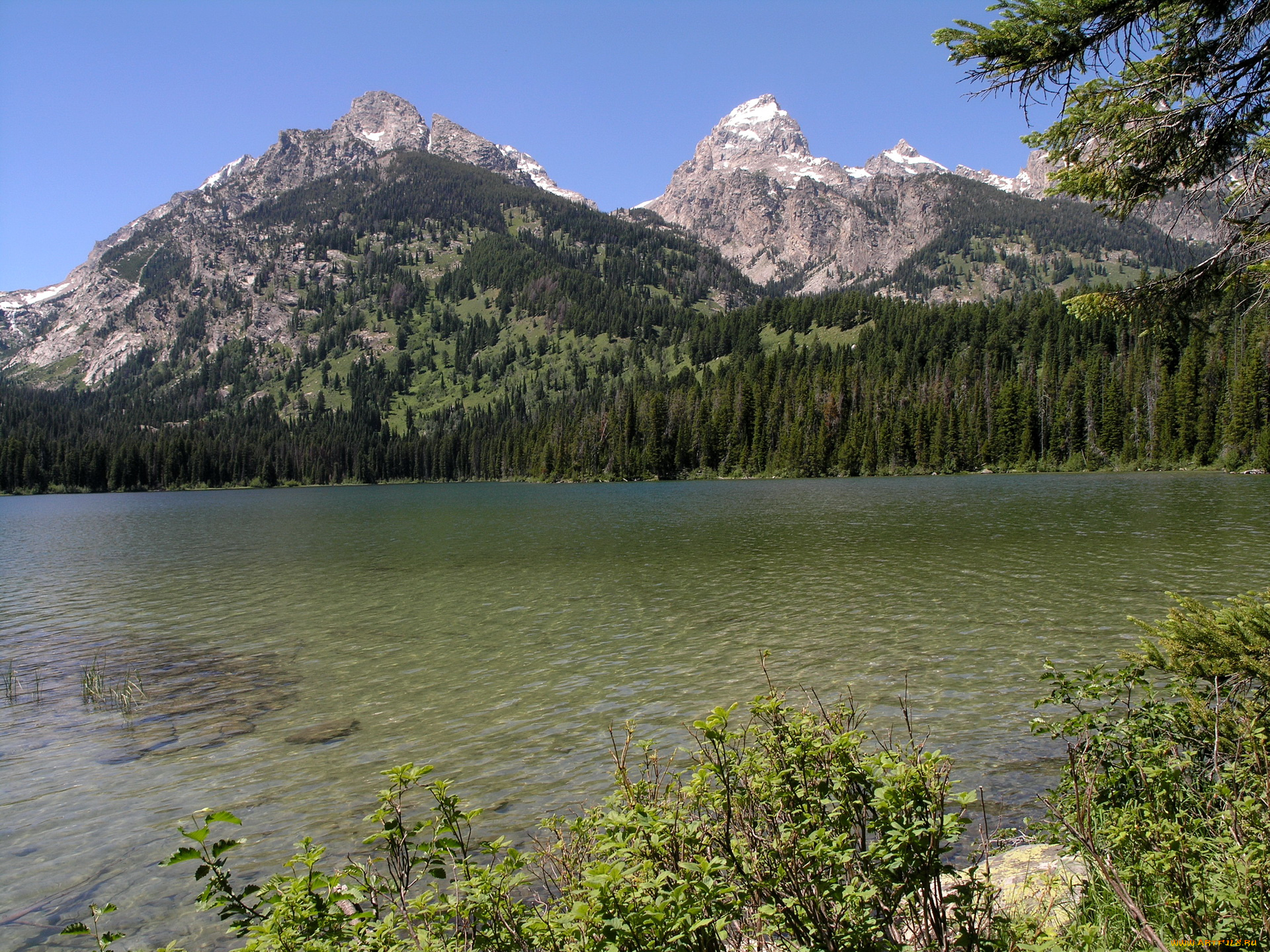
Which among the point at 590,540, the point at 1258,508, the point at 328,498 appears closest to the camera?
the point at 590,540

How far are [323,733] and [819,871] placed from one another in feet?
36.2

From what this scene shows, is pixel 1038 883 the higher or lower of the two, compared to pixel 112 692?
higher

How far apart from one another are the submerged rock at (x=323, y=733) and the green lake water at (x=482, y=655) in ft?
0.78

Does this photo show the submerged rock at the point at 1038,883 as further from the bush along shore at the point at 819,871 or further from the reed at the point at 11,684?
the reed at the point at 11,684

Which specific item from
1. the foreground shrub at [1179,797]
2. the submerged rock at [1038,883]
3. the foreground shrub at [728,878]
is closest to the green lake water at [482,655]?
the submerged rock at [1038,883]

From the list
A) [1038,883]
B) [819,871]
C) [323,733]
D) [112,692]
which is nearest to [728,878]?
[819,871]

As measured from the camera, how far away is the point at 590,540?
140 feet

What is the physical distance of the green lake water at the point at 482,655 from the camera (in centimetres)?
938

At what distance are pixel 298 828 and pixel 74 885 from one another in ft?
7.74

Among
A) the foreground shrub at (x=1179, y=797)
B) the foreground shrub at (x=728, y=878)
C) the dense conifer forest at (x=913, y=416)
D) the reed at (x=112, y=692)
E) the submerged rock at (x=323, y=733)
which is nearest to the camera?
the foreground shrub at (x=728, y=878)

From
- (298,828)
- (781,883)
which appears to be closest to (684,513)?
(298,828)

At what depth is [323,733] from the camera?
12430mm

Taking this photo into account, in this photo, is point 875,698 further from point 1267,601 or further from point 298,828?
point 298,828

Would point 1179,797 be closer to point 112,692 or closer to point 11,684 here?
point 112,692
